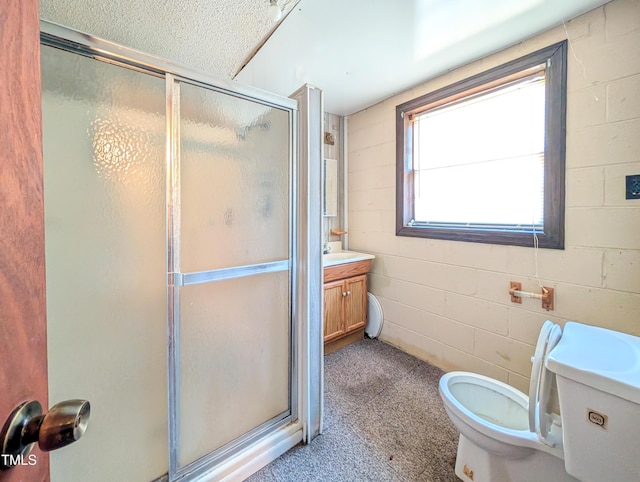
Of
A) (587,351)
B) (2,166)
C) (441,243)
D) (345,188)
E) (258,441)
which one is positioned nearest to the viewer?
(2,166)

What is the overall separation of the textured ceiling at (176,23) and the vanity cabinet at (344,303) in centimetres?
171

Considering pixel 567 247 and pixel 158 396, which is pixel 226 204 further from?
pixel 567 247

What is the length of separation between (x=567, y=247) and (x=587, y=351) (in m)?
0.88

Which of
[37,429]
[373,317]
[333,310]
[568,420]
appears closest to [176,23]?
[37,429]

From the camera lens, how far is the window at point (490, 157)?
1607mm

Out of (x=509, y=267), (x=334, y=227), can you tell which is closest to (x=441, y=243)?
(x=509, y=267)

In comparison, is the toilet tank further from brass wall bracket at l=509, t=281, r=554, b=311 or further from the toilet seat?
brass wall bracket at l=509, t=281, r=554, b=311

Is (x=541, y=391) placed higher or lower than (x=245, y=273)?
lower

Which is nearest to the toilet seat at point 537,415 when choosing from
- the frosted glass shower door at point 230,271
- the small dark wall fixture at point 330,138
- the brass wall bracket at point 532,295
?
the brass wall bracket at point 532,295

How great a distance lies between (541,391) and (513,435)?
0.24m

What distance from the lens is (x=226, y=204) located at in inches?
50.2

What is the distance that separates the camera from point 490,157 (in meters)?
1.92

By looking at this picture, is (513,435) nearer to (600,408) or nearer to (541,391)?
(541,391)

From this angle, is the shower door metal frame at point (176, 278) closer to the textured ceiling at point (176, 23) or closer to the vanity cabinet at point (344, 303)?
the textured ceiling at point (176, 23)
